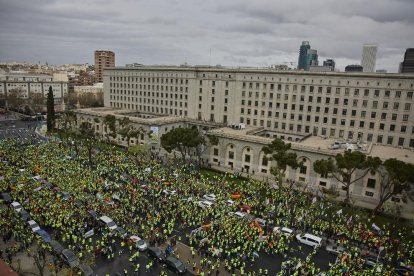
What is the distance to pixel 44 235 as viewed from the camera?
35.3 meters

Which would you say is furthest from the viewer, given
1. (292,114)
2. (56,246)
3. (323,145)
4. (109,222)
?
(292,114)

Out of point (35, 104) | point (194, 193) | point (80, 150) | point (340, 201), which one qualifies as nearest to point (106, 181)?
point (194, 193)

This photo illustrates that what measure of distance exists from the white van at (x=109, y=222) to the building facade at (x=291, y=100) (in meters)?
51.9

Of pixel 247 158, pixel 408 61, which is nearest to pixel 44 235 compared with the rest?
pixel 247 158

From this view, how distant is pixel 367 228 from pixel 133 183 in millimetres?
38438

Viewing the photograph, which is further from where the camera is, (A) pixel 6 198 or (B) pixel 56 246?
(A) pixel 6 198

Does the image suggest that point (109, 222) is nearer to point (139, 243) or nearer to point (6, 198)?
point (139, 243)

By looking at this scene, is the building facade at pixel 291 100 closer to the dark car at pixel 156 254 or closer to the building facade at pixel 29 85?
the dark car at pixel 156 254

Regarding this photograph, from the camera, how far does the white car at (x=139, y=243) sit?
34688 mm

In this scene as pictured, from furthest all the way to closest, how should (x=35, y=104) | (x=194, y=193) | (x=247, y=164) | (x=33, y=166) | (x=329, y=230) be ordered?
(x=35, y=104) < (x=247, y=164) < (x=33, y=166) < (x=194, y=193) < (x=329, y=230)

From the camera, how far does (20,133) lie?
96688 millimetres

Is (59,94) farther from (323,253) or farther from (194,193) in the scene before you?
(323,253)

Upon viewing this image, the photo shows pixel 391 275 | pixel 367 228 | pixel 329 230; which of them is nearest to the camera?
pixel 391 275

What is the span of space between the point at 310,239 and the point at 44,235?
3259cm
